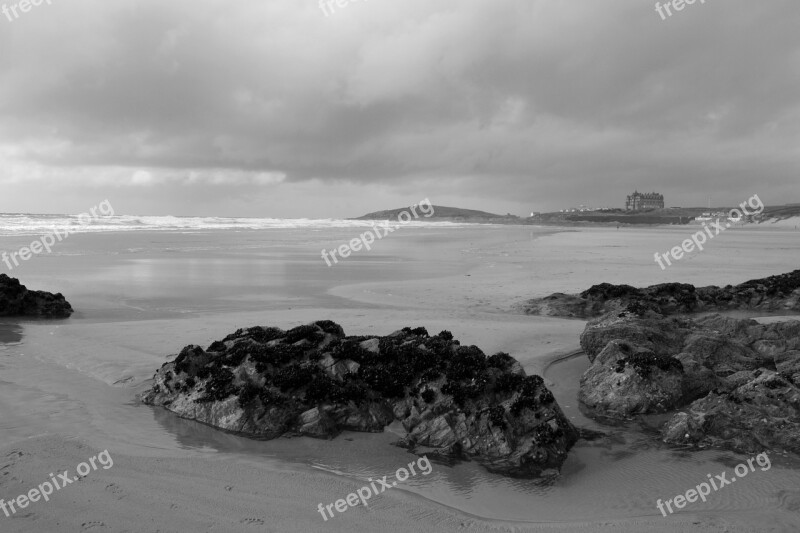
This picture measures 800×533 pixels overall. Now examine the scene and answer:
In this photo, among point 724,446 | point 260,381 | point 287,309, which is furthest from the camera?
point 287,309

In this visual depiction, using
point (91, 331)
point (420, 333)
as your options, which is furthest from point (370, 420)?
point (91, 331)

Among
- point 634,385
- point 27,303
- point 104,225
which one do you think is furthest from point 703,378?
point 104,225

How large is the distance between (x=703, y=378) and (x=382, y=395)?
175 inches

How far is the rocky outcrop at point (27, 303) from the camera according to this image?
518 inches

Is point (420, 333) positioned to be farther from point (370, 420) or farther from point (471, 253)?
point (471, 253)

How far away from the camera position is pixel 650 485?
543 cm

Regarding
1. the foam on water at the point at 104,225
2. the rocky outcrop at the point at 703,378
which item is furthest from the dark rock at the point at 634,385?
the foam on water at the point at 104,225

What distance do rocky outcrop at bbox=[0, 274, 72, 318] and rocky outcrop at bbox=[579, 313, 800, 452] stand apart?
11960 mm

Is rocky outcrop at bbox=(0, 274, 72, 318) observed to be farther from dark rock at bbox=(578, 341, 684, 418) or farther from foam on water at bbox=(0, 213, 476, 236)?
foam on water at bbox=(0, 213, 476, 236)

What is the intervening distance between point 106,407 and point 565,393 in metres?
6.31

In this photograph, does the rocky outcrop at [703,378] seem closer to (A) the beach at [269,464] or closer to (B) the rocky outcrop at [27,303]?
(A) the beach at [269,464]

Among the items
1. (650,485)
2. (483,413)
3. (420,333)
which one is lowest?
(650,485)

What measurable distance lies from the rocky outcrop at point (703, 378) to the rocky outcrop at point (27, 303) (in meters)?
12.0

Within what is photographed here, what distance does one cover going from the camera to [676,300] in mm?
14391
